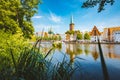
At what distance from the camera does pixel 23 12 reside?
23406mm

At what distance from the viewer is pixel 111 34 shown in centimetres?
10462

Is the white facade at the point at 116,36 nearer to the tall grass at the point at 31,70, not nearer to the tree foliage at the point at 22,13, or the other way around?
the tree foliage at the point at 22,13

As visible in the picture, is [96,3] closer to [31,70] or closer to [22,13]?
[31,70]

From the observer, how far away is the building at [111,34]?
99500mm

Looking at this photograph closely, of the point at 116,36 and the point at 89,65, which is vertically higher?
the point at 116,36

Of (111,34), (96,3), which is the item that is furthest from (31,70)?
(111,34)

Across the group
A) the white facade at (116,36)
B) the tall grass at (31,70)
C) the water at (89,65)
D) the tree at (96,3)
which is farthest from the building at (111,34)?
the tall grass at (31,70)

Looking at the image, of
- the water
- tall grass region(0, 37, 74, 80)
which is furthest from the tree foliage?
tall grass region(0, 37, 74, 80)

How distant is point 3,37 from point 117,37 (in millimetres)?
94067

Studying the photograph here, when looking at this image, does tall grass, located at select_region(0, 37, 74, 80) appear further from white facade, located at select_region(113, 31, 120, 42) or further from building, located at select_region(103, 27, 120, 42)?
building, located at select_region(103, 27, 120, 42)

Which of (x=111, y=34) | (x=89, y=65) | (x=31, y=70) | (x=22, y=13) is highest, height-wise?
(x=22, y=13)

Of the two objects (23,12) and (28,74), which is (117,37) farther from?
(28,74)

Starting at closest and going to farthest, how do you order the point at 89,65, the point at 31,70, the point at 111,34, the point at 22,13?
1. the point at 31,70
2. the point at 89,65
3. the point at 22,13
4. the point at 111,34

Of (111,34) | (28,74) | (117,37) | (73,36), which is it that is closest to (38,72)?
(28,74)
